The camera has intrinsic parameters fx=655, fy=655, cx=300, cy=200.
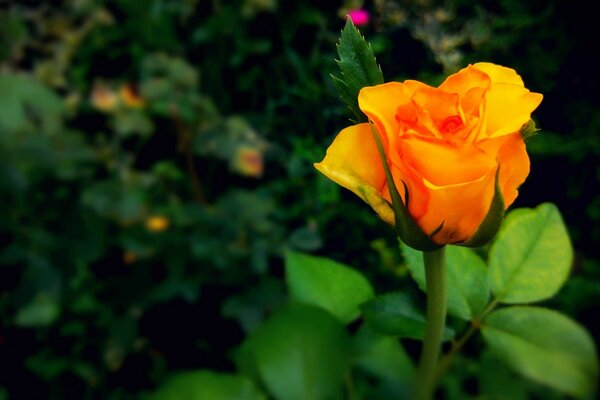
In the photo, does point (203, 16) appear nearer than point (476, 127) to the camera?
No

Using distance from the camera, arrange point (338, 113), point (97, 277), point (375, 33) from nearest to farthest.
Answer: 1. point (338, 113)
2. point (375, 33)
3. point (97, 277)

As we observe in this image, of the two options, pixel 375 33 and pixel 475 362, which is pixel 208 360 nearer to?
pixel 475 362

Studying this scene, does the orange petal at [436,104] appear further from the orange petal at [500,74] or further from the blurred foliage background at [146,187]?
the blurred foliage background at [146,187]

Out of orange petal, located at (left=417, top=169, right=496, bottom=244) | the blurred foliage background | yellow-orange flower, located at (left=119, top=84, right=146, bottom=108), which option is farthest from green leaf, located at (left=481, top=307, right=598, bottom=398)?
yellow-orange flower, located at (left=119, top=84, right=146, bottom=108)

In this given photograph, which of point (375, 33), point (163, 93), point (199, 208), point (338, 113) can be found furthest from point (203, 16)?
point (338, 113)

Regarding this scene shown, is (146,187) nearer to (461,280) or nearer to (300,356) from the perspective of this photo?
(300,356)

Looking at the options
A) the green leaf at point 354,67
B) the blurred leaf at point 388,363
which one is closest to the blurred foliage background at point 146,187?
the blurred leaf at point 388,363
